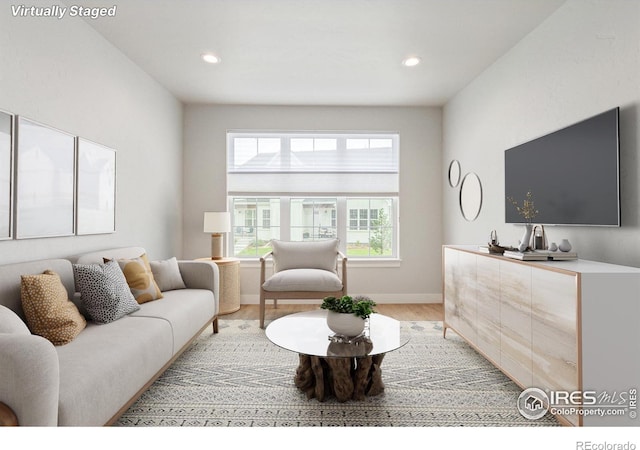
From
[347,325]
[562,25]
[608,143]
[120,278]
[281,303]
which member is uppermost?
[562,25]

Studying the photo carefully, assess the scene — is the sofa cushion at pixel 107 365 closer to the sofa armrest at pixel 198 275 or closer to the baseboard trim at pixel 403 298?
the sofa armrest at pixel 198 275

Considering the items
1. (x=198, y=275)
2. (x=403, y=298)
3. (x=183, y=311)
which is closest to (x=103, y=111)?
(x=198, y=275)

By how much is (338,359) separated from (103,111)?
2.68 meters

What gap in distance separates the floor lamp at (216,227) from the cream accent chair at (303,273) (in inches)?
24.2

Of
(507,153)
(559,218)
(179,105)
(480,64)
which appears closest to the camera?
(559,218)

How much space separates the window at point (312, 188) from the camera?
15.6 feet

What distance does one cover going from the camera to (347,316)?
84.2 inches

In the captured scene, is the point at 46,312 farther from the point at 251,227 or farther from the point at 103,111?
the point at 251,227

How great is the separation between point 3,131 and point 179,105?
2.69 metres

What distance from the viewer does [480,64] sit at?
3457 mm

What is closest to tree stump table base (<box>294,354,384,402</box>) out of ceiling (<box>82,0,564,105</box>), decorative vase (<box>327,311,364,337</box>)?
decorative vase (<box>327,311,364,337</box>)
